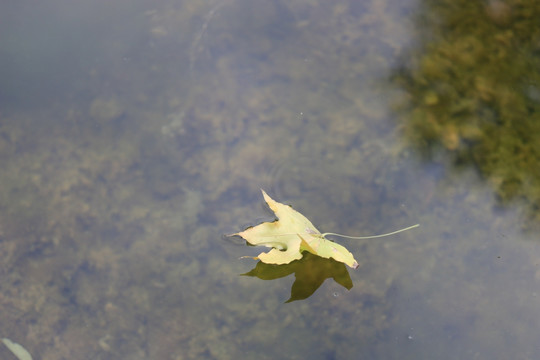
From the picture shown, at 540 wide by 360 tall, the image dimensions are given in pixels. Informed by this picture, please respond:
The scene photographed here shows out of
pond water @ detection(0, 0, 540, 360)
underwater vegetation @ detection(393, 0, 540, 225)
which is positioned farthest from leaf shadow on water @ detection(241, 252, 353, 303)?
underwater vegetation @ detection(393, 0, 540, 225)

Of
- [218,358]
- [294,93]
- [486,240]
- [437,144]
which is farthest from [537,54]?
[218,358]

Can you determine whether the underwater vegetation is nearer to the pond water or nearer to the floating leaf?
the pond water

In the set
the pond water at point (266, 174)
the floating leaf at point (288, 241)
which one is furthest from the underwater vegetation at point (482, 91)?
the floating leaf at point (288, 241)

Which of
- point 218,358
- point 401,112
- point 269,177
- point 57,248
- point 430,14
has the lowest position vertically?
→ point 218,358

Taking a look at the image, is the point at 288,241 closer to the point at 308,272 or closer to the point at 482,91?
the point at 308,272

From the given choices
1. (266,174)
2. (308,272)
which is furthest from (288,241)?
(266,174)

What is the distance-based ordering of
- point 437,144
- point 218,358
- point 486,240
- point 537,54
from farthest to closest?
point 537,54 < point 437,144 < point 486,240 < point 218,358

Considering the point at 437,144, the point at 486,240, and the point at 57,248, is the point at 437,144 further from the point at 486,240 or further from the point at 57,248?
the point at 57,248

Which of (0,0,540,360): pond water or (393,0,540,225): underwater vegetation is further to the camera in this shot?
(393,0,540,225): underwater vegetation
